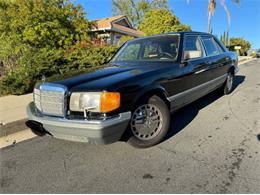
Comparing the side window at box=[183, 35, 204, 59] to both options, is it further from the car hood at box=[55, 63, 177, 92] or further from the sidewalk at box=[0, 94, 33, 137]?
the sidewalk at box=[0, 94, 33, 137]

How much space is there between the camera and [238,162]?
284 centimetres

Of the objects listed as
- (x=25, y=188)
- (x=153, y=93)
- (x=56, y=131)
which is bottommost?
(x=25, y=188)

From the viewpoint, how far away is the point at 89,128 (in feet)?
8.62

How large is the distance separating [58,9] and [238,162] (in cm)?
958

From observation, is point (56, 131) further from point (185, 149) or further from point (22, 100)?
point (22, 100)

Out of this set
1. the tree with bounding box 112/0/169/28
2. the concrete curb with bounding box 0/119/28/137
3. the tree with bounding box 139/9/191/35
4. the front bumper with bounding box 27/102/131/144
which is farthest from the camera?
the tree with bounding box 112/0/169/28

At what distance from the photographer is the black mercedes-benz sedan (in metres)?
2.72

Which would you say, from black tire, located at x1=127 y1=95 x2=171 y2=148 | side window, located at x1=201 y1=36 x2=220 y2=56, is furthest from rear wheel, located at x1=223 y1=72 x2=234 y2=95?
black tire, located at x1=127 y1=95 x2=171 y2=148

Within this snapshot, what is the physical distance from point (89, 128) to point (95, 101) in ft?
1.06

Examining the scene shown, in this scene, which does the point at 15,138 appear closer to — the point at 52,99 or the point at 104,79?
the point at 52,99

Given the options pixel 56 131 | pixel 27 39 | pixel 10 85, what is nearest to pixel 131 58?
pixel 56 131

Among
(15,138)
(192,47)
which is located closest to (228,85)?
(192,47)

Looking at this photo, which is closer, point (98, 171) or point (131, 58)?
point (98, 171)

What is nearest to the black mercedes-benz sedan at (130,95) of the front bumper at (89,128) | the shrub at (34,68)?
the front bumper at (89,128)
